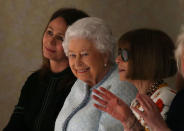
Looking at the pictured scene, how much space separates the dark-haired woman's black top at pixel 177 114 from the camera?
5.16 feet

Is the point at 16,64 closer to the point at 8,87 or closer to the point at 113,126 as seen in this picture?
the point at 8,87

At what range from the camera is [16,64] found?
3609 millimetres

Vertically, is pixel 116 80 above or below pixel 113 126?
above

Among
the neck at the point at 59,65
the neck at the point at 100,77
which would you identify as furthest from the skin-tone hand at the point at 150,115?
the neck at the point at 59,65

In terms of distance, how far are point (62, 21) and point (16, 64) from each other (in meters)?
1.37

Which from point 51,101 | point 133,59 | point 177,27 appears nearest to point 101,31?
point 133,59

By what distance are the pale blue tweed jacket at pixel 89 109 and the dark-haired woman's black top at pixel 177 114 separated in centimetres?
27

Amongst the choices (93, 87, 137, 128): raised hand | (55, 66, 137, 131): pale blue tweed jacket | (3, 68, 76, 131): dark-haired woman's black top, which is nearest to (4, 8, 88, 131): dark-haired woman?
(3, 68, 76, 131): dark-haired woman's black top

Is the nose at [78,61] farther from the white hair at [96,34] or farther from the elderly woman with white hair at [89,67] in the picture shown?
the white hair at [96,34]

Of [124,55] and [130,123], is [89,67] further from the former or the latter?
[130,123]

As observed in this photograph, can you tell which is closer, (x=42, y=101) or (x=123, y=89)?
(x=123, y=89)

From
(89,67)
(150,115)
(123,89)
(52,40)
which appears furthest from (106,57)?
(150,115)

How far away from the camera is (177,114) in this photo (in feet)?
5.29

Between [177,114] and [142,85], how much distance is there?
37cm
